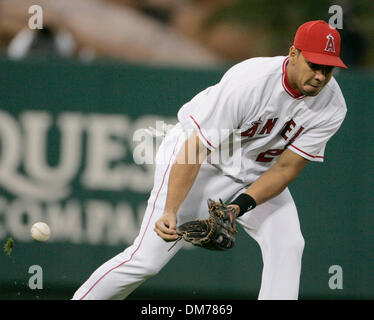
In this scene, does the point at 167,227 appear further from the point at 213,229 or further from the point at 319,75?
the point at 319,75

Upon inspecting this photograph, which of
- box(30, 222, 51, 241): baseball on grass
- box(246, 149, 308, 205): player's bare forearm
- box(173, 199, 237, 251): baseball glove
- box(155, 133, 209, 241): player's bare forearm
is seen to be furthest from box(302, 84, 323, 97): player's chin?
box(30, 222, 51, 241): baseball on grass

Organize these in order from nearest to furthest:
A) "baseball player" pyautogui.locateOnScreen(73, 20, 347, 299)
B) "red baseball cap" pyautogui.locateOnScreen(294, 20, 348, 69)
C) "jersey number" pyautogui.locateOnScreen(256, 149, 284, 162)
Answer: "red baseball cap" pyautogui.locateOnScreen(294, 20, 348, 69) < "baseball player" pyautogui.locateOnScreen(73, 20, 347, 299) < "jersey number" pyautogui.locateOnScreen(256, 149, 284, 162)

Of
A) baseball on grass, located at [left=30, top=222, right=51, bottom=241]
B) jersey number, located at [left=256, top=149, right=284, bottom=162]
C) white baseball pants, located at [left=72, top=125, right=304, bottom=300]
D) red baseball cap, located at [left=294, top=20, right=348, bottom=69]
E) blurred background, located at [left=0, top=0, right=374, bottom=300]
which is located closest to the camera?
red baseball cap, located at [left=294, top=20, right=348, bottom=69]

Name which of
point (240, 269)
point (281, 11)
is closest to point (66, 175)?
point (240, 269)

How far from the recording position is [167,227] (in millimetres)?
3900

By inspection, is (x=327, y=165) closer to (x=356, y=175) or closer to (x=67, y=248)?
(x=356, y=175)

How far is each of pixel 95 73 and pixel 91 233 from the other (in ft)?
4.13

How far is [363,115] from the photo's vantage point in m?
5.82

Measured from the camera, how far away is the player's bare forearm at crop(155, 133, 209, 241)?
153 inches

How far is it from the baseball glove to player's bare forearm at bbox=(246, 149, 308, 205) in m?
0.22

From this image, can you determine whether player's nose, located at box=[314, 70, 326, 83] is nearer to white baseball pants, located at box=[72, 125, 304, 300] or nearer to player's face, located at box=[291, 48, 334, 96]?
player's face, located at box=[291, 48, 334, 96]

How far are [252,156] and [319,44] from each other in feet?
2.70

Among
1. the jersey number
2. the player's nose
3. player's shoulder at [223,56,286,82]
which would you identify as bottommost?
the jersey number

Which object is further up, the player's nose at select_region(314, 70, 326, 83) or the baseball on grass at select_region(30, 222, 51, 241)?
the player's nose at select_region(314, 70, 326, 83)
